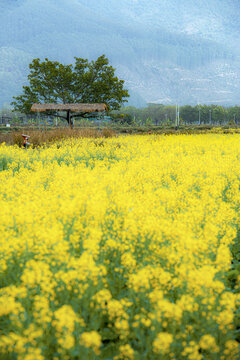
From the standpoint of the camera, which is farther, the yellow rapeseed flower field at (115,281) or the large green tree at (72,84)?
the large green tree at (72,84)

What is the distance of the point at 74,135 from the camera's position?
15828 mm

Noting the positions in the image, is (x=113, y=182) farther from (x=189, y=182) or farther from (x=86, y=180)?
(x=189, y=182)

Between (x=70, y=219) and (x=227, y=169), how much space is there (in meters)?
5.16

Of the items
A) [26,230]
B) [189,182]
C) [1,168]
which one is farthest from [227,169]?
[1,168]

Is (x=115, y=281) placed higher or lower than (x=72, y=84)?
lower

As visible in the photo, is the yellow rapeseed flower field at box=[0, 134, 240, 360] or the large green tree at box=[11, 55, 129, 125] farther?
the large green tree at box=[11, 55, 129, 125]

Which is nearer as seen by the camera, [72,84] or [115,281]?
[115,281]

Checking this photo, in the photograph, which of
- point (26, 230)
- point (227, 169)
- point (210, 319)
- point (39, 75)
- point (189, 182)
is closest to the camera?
point (210, 319)

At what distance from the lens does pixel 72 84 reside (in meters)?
32.5

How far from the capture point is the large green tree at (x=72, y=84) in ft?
103

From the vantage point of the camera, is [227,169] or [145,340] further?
[227,169]

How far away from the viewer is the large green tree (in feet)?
103

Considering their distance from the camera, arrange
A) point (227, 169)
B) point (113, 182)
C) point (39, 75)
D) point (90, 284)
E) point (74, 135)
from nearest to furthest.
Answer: point (90, 284) → point (113, 182) → point (227, 169) → point (74, 135) → point (39, 75)

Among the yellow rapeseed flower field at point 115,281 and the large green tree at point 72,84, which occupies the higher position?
the large green tree at point 72,84
